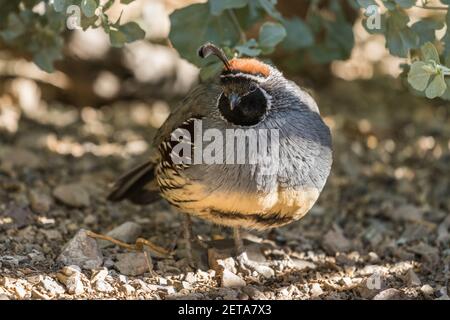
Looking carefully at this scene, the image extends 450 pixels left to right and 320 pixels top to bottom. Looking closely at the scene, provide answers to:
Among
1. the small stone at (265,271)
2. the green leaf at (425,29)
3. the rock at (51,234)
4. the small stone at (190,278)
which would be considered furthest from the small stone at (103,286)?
the green leaf at (425,29)

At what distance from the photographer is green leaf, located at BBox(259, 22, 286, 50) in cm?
411

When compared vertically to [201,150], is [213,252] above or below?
below

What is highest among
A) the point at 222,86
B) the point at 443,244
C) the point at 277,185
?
the point at 222,86

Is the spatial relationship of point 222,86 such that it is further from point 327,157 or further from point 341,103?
point 341,103

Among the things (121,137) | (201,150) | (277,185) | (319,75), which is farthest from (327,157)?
(319,75)

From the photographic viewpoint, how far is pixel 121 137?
575cm

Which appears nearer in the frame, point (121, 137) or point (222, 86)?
point (222, 86)

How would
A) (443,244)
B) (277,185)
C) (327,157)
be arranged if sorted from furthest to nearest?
(443,244) < (327,157) < (277,185)

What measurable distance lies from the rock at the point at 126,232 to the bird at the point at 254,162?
1.32ft

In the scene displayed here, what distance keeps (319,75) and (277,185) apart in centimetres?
315

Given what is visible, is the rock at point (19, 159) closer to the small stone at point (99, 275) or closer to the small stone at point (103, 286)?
the small stone at point (99, 275)

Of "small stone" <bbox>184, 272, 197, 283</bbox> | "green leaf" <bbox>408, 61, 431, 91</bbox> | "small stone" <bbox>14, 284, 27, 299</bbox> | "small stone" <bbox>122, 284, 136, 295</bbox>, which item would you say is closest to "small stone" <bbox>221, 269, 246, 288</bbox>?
"small stone" <bbox>184, 272, 197, 283</bbox>

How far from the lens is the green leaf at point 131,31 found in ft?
13.2

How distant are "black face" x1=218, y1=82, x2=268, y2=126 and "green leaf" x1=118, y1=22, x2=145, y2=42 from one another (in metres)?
0.60
